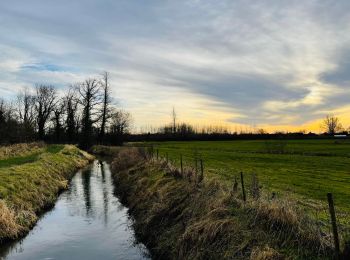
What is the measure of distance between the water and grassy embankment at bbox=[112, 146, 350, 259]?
2.82ft

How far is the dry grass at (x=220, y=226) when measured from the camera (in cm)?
954

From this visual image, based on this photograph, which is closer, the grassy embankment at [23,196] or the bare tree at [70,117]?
the grassy embankment at [23,196]

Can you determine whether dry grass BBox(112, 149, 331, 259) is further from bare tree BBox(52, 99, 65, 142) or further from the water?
bare tree BBox(52, 99, 65, 142)

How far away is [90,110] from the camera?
8650 centimetres

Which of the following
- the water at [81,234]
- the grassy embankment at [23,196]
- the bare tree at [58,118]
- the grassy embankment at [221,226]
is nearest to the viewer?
the grassy embankment at [221,226]

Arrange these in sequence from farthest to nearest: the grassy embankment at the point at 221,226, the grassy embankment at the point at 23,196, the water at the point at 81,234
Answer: the grassy embankment at the point at 23,196 → the water at the point at 81,234 → the grassy embankment at the point at 221,226

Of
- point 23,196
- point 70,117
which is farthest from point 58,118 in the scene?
point 23,196

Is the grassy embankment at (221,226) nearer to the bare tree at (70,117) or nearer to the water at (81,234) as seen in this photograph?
the water at (81,234)

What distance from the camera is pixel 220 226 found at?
1150 cm

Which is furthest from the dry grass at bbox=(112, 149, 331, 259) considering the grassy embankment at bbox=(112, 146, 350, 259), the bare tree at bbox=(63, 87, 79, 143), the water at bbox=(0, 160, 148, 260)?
the bare tree at bbox=(63, 87, 79, 143)

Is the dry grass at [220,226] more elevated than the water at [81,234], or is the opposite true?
the dry grass at [220,226]

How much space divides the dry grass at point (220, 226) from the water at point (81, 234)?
2.89 feet

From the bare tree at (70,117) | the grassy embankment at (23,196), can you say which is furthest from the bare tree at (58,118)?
the grassy embankment at (23,196)

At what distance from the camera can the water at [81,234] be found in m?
14.3
